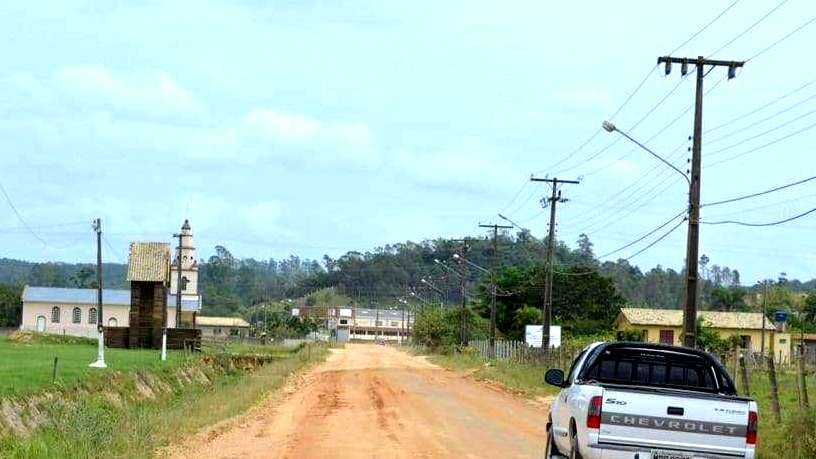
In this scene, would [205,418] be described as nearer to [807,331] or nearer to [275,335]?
[807,331]

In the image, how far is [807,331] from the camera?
4195 inches

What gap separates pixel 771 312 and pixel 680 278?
8250cm

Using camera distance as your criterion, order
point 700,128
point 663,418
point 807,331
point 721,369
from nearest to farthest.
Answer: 1. point 663,418
2. point 721,369
3. point 700,128
4. point 807,331

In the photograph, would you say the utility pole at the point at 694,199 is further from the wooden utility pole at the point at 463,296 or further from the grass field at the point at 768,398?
the wooden utility pole at the point at 463,296

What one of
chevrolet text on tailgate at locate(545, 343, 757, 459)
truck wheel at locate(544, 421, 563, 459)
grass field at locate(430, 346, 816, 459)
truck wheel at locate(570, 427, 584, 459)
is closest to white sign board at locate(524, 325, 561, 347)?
grass field at locate(430, 346, 816, 459)

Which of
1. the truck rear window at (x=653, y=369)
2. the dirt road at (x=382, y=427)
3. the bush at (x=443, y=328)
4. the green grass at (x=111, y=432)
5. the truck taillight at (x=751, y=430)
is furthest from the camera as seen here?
the bush at (x=443, y=328)

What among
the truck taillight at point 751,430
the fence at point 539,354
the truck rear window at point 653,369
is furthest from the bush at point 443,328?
the truck taillight at point 751,430

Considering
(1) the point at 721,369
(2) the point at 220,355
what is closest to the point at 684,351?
(1) the point at 721,369

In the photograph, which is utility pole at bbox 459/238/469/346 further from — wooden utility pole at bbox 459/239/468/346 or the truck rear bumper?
the truck rear bumper

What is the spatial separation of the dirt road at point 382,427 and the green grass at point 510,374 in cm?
162

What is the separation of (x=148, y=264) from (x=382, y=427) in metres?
44.5

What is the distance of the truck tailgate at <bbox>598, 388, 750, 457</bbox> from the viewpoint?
1192cm

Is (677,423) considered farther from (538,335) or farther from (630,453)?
(538,335)

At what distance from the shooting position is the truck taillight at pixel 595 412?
39.7 feet
